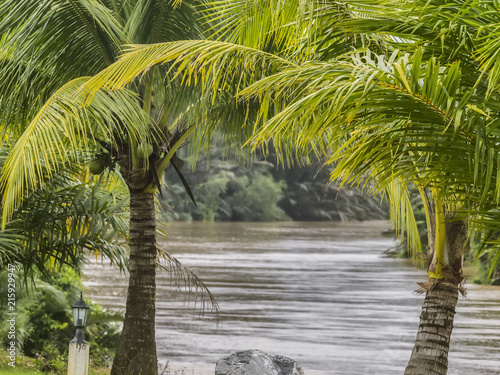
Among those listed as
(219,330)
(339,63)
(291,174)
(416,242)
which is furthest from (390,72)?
(291,174)

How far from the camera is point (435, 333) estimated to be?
671cm

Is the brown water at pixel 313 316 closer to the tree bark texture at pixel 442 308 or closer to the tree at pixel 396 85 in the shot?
the tree bark texture at pixel 442 308

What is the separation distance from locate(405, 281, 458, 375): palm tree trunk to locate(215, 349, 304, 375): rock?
Answer: 116cm

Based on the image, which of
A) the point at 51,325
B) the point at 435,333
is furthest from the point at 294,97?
the point at 51,325

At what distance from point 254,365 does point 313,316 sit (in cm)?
858

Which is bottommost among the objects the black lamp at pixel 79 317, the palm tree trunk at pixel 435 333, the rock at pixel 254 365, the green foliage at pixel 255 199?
the rock at pixel 254 365

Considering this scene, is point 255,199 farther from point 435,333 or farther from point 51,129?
point 51,129

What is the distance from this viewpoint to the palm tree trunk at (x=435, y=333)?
21.8ft

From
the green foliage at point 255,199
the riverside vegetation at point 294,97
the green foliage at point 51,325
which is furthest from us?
the green foliage at point 255,199

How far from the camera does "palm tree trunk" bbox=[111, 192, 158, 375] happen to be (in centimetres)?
780

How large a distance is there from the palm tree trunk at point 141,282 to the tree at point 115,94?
11 millimetres

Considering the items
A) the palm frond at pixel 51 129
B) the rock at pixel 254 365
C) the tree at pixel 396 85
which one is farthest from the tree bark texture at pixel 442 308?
the palm frond at pixel 51 129

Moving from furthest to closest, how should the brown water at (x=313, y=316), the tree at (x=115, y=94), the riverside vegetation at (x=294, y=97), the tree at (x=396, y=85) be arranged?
the brown water at (x=313, y=316), the tree at (x=115, y=94), the riverside vegetation at (x=294, y=97), the tree at (x=396, y=85)

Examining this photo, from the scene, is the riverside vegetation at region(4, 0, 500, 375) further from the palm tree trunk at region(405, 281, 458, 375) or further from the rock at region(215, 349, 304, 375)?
the rock at region(215, 349, 304, 375)
